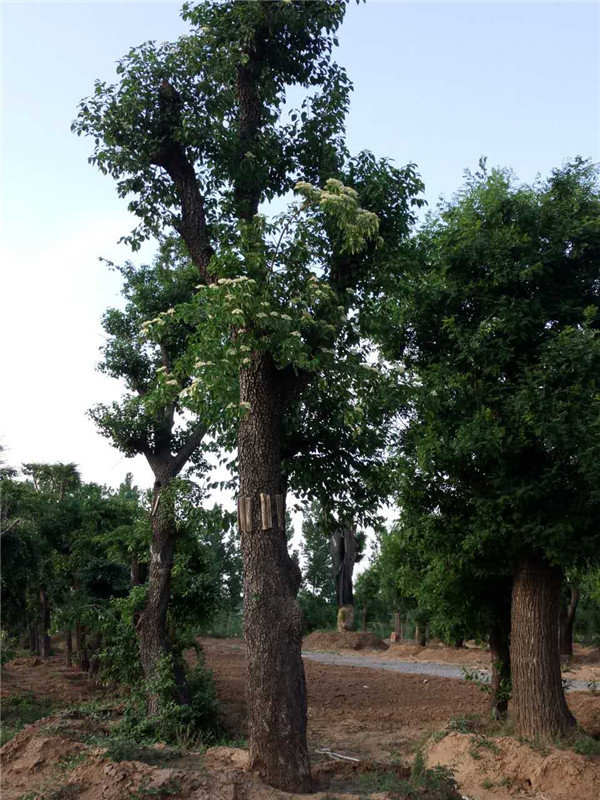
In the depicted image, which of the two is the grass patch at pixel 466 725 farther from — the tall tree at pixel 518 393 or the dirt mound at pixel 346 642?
the dirt mound at pixel 346 642

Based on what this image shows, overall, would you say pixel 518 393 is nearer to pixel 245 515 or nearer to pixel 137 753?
pixel 245 515

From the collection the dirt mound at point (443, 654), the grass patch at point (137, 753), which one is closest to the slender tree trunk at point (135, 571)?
the grass patch at point (137, 753)

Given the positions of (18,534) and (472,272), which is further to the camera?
(18,534)

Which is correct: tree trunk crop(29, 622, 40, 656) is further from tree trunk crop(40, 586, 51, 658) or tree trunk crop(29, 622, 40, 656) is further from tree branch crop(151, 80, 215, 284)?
tree branch crop(151, 80, 215, 284)

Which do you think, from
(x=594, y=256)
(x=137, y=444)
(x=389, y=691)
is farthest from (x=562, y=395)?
(x=389, y=691)

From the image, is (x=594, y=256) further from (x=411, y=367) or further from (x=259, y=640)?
(x=259, y=640)

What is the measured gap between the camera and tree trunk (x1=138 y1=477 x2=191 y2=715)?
1333 centimetres

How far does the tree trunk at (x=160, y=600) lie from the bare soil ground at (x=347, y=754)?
62.2 inches

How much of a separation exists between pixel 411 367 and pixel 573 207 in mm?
3635

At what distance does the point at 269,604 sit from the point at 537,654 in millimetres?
5247

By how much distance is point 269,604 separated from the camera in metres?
8.16

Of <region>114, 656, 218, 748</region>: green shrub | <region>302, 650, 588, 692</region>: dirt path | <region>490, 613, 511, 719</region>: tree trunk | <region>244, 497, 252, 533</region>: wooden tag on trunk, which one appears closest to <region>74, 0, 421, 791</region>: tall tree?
<region>244, 497, 252, 533</region>: wooden tag on trunk

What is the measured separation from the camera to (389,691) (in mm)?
18812

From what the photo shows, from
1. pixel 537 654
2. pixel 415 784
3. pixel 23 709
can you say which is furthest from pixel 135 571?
pixel 415 784
